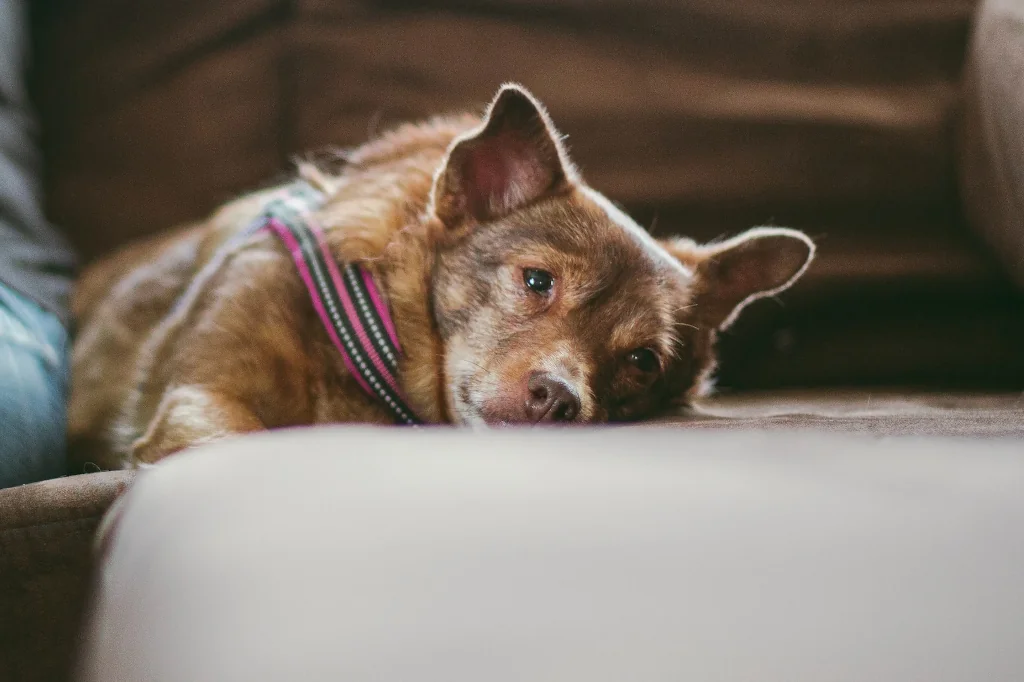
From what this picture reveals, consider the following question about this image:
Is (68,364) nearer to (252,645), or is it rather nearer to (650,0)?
(252,645)

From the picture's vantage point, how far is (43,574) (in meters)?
1.15

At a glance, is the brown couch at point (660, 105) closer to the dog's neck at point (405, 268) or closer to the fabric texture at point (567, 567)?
the dog's neck at point (405, 268)

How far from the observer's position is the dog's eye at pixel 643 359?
1867 mm

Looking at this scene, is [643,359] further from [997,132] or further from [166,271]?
[166,271]

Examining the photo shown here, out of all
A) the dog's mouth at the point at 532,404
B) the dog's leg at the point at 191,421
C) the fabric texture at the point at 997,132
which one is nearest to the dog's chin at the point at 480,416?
the dog's mouth at the point at 532,404

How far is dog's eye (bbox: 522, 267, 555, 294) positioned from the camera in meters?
1.81

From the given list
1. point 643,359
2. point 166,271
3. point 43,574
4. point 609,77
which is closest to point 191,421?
point 43,574

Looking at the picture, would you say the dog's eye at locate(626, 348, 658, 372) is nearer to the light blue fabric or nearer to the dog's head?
the dog's head

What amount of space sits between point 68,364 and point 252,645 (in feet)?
5.58

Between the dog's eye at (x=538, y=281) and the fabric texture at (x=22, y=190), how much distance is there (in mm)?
1241

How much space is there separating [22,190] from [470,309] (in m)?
1.35

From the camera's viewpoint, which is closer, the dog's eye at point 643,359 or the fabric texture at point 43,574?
the fabric texture at point 43,574

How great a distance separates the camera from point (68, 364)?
2094 millimetres

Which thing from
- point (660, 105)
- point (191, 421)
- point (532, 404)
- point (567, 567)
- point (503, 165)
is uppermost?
point (660, 105)
